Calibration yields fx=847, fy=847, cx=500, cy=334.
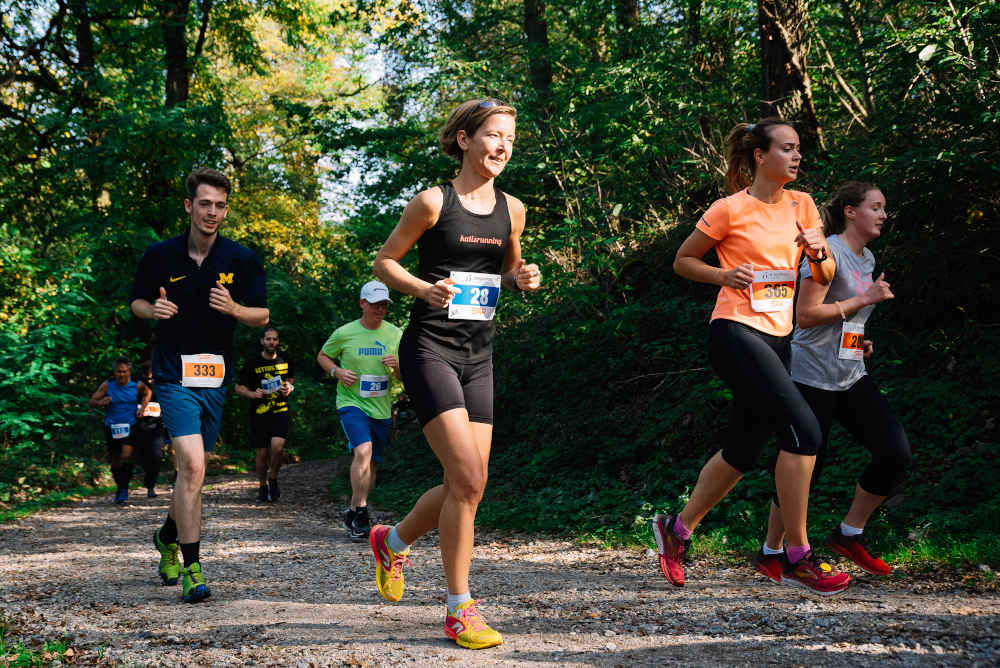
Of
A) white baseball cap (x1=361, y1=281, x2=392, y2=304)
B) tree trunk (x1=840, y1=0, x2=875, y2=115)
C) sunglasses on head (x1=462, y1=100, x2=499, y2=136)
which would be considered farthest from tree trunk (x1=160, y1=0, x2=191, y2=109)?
sunglasses on head (x1=462, y1=100, x2=499, y2=136)

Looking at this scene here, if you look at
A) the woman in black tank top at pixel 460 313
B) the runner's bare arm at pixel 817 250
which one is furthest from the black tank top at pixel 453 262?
the runner's bare arm at pixel 817 250

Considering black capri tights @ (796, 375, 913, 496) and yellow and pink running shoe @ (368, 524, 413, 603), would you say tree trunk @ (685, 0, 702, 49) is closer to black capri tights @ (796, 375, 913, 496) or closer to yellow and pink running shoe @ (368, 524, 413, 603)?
black capri tights @ (796, 375, 913, 496)

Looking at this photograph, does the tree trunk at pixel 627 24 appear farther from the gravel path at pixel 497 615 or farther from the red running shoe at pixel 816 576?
the red running shoe at pixel 816 576

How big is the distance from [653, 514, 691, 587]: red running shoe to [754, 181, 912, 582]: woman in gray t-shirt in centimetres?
43

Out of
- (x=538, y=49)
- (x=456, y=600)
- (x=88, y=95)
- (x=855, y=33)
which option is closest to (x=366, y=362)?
(x=456, y=600)

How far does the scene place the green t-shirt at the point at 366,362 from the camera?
26.5ft

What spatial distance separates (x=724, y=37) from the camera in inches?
425

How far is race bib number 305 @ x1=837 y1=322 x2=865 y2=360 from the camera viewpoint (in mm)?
4543

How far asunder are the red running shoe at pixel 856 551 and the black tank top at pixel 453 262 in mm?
2423

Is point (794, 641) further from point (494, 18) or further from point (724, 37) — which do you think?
point (494, 18)

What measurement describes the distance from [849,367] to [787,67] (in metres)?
5.98

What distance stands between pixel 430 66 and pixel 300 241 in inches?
588

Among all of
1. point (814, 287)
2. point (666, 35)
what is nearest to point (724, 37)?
point (666, 35)

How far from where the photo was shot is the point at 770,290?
432 centimetres
